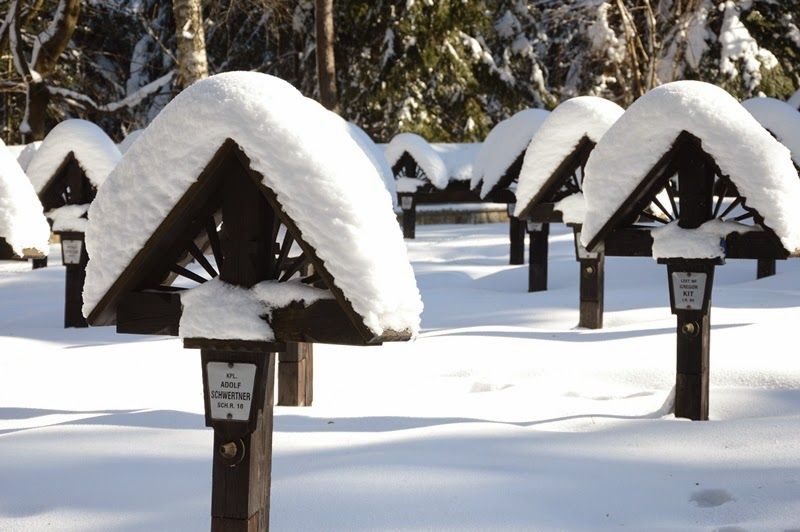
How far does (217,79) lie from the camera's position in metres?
4.12

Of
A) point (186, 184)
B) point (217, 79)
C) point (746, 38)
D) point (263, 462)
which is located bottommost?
point (263, 462)

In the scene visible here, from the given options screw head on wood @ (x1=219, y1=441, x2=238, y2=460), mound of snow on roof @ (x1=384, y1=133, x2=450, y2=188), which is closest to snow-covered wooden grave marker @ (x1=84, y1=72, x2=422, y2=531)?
screw head on wood @ (x1=219, y1=441, x2=238, y2=460)

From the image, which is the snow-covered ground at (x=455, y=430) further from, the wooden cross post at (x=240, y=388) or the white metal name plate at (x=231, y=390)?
the white metal name plate at (x=231, y=390)

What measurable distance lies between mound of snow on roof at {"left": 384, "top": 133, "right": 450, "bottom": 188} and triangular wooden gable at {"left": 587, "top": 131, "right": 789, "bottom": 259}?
535 inches

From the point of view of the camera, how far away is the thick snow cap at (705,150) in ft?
21.9

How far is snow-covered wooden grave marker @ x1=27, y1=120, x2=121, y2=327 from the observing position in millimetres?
11672

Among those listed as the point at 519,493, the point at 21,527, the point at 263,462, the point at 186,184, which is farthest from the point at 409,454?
the point at 186,184

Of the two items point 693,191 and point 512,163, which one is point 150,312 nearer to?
point 693,191

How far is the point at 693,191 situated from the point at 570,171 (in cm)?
486

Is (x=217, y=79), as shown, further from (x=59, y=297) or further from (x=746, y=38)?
(x=746, y=38)

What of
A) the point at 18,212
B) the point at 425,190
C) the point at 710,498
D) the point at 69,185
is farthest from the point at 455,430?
the point at 425,190

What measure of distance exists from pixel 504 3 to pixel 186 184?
25788 millimetres

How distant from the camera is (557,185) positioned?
1210 cm

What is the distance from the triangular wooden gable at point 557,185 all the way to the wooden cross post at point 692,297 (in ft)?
13.8
